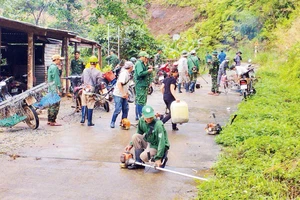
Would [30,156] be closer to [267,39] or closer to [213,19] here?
[267,39]

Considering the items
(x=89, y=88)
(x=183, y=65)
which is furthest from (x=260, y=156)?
(x=183, y=65)

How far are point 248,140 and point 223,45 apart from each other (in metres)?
27.0

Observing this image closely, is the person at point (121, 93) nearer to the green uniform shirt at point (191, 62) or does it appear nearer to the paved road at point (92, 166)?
the paved road at point (92, 166)

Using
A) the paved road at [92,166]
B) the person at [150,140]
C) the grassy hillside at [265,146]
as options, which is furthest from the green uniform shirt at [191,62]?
the person at [150,140]

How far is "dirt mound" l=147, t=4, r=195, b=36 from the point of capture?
43.5 metres

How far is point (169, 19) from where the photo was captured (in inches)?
1838

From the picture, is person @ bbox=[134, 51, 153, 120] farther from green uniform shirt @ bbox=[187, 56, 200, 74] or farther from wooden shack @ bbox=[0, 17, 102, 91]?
green uniform shirt @ bbox=[187, 56, 200, 74]

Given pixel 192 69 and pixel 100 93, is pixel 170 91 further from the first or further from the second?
pixel 192 69

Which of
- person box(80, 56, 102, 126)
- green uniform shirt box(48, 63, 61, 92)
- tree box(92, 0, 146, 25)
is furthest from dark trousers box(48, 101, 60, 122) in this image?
tree box(92, 0, 146, 25)

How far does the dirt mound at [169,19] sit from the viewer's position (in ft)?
143

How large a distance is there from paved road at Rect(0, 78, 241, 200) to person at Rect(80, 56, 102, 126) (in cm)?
36

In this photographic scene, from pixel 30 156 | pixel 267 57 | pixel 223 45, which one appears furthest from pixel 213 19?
pixel 30 156

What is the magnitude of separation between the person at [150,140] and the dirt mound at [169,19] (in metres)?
37.1

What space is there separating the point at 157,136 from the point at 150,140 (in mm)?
190
